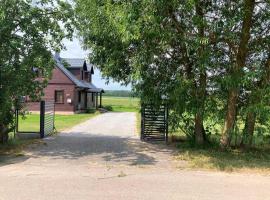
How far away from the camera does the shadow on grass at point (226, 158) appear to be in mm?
12812

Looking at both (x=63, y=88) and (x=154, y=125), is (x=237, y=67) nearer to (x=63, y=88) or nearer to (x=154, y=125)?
(x=154, y=125)

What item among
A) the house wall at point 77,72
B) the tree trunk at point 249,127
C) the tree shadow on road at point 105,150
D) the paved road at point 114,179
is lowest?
the paved road at point 114,179

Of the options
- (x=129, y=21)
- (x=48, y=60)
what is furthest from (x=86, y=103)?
(x=129, y=21)

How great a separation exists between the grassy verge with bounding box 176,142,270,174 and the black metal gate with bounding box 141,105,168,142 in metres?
1.80

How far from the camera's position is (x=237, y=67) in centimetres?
1375

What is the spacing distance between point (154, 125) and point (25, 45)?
19.1 ft

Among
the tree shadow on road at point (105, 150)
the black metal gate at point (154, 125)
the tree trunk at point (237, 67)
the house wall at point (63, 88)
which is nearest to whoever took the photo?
the tree trunk at point (237, 67)

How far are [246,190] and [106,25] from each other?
6732mm

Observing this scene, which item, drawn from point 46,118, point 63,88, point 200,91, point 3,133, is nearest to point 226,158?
point 200,91

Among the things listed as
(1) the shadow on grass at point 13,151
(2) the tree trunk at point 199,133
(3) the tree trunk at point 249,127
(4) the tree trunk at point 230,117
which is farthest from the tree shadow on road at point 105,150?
(3) the tree trunk at point 249,127

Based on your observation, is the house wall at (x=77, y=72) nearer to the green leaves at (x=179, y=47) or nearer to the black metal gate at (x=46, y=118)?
the black metal gate at (x=46, y=118)

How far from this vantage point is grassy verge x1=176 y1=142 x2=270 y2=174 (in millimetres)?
12691

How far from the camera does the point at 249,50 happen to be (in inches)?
584

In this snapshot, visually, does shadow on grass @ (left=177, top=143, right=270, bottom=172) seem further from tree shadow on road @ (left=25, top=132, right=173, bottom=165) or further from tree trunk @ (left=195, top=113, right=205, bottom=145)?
tree shadow on road @ (left=25, top=132, right=173, bottom=165)
